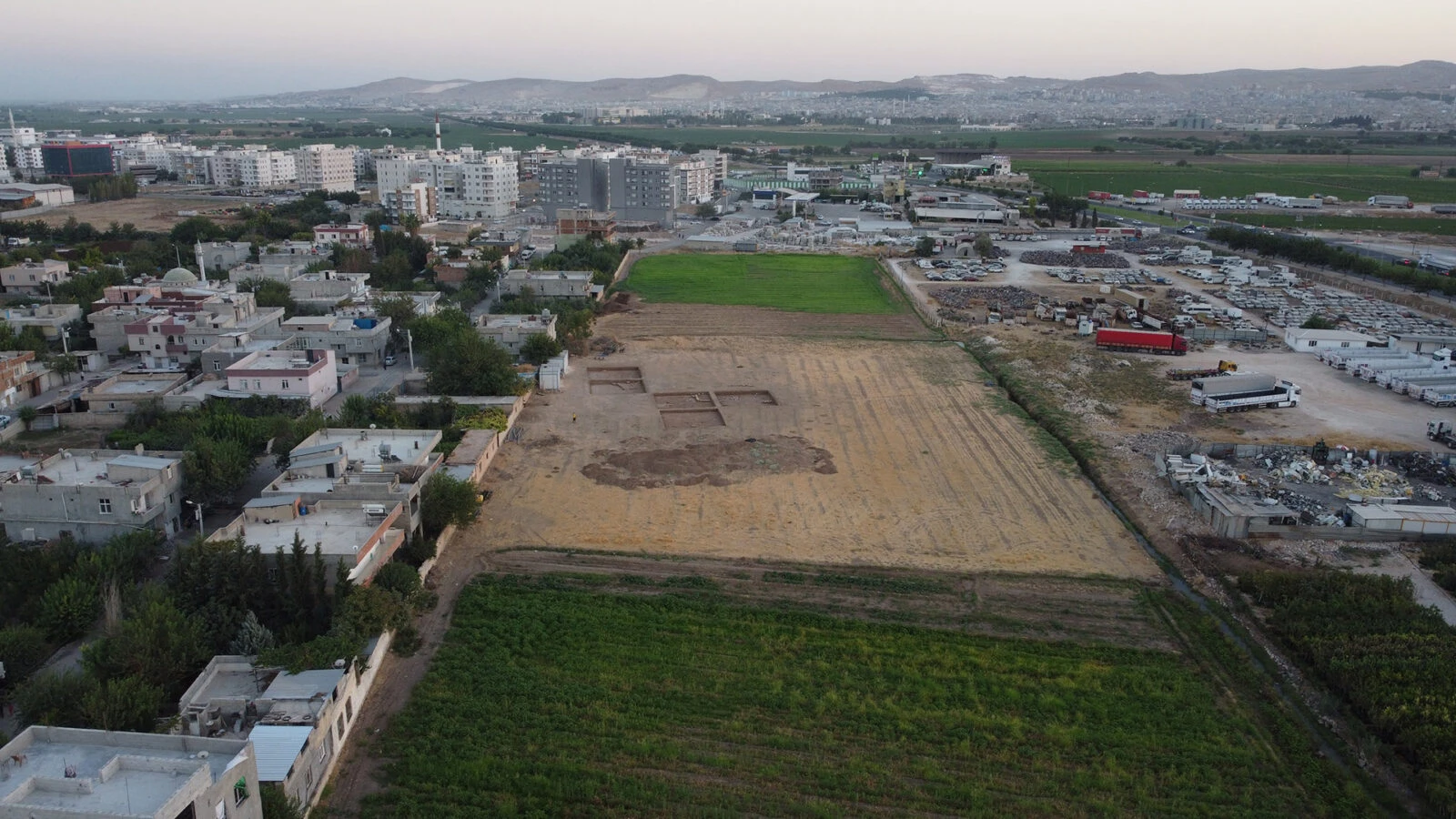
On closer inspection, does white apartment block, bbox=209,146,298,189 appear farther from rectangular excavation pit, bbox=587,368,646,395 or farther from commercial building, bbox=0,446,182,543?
commercial building, bbox=0,446,182,543

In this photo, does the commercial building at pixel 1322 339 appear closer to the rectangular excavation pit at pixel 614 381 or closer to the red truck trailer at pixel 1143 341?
the red truck trailer at pixel 1143 341

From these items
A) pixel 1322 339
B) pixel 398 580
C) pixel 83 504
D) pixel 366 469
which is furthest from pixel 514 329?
pixel 1322 339

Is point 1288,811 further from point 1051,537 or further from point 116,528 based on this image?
point 116,528

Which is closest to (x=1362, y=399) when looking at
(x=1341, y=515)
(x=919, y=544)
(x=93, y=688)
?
(x=1341, y=515)

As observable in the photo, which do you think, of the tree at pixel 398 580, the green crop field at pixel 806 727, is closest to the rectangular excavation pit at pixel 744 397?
the green crop field at pixel 806 727

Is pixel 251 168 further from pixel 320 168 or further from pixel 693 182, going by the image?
pixel 693 182
